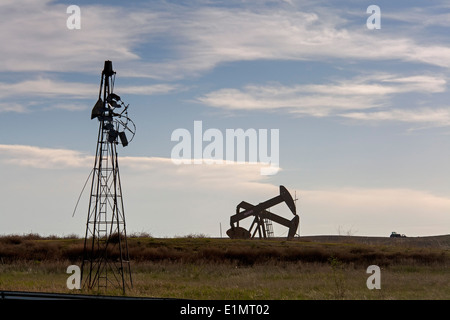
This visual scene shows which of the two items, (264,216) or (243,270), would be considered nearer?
(243,270)

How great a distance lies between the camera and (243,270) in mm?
32344

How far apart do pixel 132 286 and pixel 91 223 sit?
271 cm

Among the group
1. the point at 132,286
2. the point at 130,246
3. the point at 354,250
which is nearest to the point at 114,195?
the point at 132,286

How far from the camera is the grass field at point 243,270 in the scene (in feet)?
72.7

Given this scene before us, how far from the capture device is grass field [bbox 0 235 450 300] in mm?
22172

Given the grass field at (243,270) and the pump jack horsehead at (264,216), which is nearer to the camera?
the grass field at (243,270)

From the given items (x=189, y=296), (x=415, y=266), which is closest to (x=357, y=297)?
(x=189, y=296)

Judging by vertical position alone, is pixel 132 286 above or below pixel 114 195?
below

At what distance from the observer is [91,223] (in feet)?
78.5

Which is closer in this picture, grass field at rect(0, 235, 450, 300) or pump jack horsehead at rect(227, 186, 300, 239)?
grass field at rect(0, 235, 450, 300)
